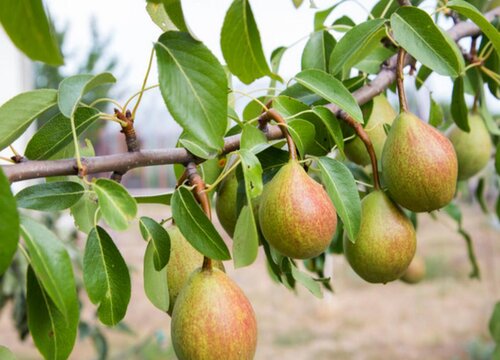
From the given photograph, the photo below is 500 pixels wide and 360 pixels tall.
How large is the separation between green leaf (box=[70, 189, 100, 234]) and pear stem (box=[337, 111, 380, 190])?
0.27 meters

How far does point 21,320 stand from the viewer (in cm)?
179

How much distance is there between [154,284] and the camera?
1.76ft

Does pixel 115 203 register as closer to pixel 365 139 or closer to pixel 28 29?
pixel 28 29

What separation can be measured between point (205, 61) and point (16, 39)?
0.17 m

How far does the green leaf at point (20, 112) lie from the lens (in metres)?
0.53

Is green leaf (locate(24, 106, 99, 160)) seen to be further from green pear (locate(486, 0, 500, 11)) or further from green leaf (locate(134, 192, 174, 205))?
green pear (locate(486, 0, 500, 11))

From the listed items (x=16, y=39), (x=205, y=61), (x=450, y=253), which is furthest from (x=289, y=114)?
(x=450, y=253)

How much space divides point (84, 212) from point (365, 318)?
3.89 meters

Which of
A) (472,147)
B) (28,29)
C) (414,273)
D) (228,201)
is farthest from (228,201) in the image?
(414,273)

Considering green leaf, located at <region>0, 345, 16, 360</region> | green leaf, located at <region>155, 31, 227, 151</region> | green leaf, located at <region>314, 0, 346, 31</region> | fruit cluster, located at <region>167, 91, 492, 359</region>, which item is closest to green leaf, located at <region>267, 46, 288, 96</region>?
green leaf, located at <region>314, 0, 346, 31</region>

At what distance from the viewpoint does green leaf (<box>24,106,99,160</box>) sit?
1.83 feet

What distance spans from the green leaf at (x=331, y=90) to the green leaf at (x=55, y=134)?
0.65ft

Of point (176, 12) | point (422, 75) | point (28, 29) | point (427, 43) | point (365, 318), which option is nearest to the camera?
point (28, 29)

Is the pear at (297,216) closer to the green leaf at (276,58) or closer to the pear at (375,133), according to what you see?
the pear at (375,133)
